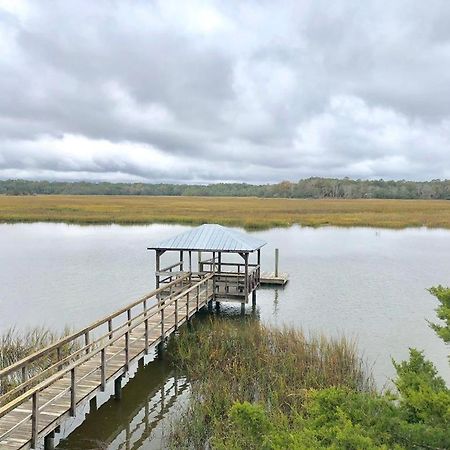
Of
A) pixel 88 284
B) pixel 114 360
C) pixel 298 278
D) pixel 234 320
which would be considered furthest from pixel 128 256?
pixel 114 360

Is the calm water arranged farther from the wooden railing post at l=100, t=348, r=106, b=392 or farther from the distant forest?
the distant forest

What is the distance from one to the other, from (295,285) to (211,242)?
7.26m

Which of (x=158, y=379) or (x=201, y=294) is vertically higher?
(x=201, y=294)

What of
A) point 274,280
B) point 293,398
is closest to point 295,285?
point 274,280

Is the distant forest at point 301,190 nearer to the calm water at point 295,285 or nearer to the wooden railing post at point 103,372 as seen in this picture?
the calm water at point 295,285

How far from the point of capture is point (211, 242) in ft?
53.3

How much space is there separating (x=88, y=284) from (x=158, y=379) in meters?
11.7

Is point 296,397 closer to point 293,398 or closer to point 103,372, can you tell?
point 293,398

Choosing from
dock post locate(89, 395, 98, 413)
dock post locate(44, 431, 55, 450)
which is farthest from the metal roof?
dock post locate(44, 431, 55, 450)

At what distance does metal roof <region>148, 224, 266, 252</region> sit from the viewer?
15.9 m

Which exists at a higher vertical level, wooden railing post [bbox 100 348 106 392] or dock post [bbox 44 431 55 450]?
wooden railing post [bbox 100 348 106 392]

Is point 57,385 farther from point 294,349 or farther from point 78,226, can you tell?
point 78,226

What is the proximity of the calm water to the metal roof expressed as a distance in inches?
113

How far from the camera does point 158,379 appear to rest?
1137cm
